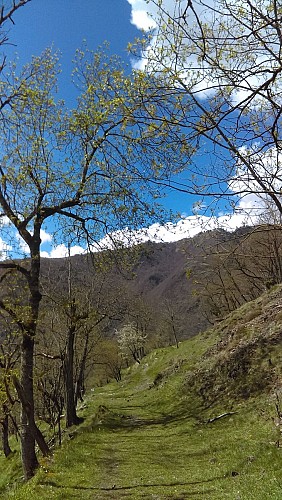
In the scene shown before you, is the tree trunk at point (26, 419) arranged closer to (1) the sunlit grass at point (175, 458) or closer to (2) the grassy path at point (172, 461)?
(2) the grassy path at point (172, 461)

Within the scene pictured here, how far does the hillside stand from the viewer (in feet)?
30.9

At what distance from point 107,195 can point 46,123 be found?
310 cm

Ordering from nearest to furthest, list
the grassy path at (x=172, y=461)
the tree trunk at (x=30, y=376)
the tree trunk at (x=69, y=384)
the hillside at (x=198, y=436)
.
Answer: the grassy path at (x=172, y=461), the hillside at (x=198, y=436), the tree trunk at (x=30, y=376), the tree trunk at (x=69, y=384)

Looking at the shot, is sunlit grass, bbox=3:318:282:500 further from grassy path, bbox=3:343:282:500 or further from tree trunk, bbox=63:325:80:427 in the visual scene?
tree trunk, bbox=63:325:80:427

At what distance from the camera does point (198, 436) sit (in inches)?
618

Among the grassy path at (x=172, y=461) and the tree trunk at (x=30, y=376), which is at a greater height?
the tree trunk at (x=30, y=376)

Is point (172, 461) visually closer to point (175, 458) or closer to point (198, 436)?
point (175, 458)

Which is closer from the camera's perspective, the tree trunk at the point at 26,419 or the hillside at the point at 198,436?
the hillside at the point at 198,436

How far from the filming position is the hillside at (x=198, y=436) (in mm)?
9422

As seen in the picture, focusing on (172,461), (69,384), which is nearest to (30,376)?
(172,461)

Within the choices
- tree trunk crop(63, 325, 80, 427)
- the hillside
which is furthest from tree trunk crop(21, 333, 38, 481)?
tree trunk crop(63, 325, 80, 427)

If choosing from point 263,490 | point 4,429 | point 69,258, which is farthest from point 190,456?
point 4,429

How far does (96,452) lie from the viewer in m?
14.9

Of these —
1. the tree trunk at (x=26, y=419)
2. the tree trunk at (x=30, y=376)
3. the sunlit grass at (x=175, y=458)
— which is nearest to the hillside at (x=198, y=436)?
the sunlit grass at (x=175, y=458)
